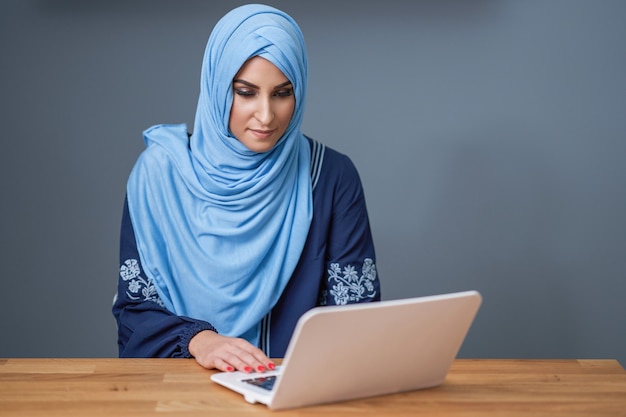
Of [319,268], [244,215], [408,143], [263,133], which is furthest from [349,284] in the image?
[408,143]

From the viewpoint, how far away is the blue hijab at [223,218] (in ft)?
6.14

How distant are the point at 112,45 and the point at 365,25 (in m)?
0.81

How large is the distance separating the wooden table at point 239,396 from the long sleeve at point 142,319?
210 millimetres

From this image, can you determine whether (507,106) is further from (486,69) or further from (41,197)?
(41,197)

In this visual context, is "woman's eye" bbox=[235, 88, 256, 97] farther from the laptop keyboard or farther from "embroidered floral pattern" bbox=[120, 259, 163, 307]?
the laptop keyboard

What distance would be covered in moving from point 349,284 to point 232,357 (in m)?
0.58

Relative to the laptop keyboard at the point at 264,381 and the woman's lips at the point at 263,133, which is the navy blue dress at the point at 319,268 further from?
the laptop keyboard at the point at 264,381

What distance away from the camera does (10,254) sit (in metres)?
2.85

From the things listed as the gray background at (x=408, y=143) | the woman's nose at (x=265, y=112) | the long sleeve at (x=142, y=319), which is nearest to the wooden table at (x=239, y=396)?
the long sleeve at (x=142, y=319)

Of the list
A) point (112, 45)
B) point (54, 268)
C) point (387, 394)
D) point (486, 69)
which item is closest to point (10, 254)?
point (54, 268)

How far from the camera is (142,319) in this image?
70.8 inches

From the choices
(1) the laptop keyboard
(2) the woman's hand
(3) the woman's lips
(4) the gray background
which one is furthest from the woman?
(4) the gray background

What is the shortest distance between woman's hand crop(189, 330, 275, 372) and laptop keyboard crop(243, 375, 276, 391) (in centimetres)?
6

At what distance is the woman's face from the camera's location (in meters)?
1.80
